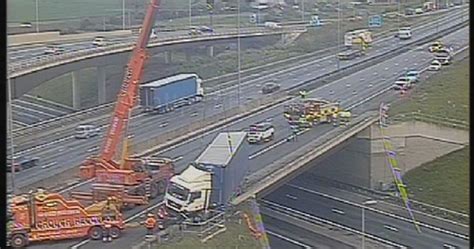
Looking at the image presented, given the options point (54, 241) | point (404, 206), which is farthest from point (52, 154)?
point (404, 206)

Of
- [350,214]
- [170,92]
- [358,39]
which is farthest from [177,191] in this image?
[358,39]

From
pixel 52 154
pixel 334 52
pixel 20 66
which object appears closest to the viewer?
pixel 20 66

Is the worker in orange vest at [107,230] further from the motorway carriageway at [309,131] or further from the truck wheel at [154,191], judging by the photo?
the truck wheel at [154,191]

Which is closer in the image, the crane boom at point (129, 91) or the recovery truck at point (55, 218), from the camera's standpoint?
the recovery truck at point (55, 218)

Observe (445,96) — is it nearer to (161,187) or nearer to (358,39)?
(358,39)

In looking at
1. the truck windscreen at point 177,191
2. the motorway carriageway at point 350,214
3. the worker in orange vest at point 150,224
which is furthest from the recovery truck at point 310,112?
the worker in orange vest at point 150,224

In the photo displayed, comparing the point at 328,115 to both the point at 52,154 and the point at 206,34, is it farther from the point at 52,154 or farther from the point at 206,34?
the point at 52,154

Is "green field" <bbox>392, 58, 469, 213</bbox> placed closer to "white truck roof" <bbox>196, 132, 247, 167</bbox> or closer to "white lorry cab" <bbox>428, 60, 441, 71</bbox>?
"white lorry cab" <bbox>428, 60, 441, 71</bbox>
